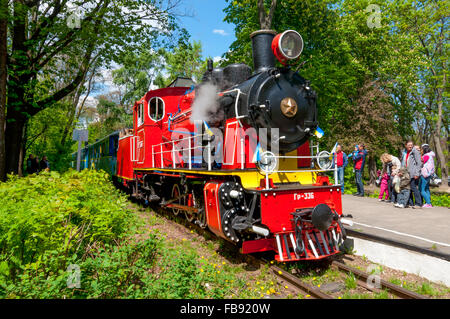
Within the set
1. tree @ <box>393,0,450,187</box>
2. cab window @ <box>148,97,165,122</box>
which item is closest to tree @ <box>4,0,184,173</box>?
cab window @ <box>148,97,165,122</box>

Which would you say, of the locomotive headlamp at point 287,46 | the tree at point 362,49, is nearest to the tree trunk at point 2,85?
the locomotive headlamp at point 287,46

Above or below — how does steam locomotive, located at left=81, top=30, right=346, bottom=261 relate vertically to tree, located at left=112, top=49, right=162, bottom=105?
below

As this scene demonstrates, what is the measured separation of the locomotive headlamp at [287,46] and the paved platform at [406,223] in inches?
150

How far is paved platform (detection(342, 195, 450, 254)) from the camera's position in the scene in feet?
16.7

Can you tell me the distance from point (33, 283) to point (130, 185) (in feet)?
28.7

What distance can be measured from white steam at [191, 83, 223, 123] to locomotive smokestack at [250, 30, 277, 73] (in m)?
1.08

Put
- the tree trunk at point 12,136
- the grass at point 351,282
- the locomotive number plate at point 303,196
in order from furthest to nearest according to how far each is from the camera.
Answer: the tree trunk at point 12,136, the locomotive number plate at point 303,196, the grass at point 351,282

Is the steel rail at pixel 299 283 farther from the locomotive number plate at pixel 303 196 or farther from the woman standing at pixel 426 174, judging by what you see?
the woman standing at pixel 426 174

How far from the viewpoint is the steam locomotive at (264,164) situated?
4.64m

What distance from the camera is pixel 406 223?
6.37 metres

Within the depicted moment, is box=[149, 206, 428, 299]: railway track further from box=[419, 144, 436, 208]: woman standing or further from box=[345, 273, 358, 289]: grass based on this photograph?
box=[419, 144, 436, 208]: woman standing

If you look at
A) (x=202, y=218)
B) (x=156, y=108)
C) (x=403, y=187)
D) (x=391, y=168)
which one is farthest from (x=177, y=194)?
(x=391, y=168)

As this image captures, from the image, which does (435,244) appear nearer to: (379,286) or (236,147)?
(379,286)
